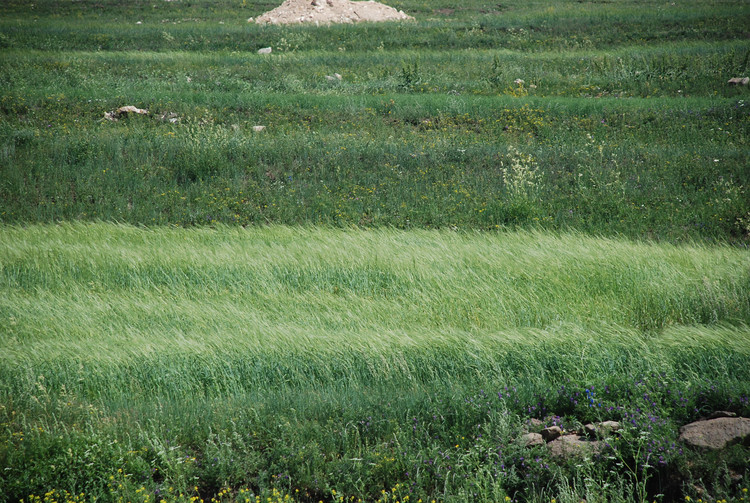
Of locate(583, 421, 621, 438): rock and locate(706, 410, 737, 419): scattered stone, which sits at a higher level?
locate(706, 410, 737, 419): scattered stone

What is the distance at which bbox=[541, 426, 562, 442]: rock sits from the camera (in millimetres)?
4133

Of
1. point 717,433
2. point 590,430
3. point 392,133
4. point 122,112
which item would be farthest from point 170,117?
point 717,433

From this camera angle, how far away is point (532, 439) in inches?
161

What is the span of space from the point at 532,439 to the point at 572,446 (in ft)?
0.97

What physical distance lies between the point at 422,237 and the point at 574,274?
8.98 ft

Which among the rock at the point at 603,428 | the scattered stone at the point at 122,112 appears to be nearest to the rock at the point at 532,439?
the rock at the point at 603,428

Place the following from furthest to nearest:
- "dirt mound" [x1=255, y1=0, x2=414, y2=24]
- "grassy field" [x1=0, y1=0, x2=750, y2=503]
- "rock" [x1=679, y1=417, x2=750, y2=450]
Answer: "dirt mound" [x1=255, y1=0, x2=414, y2=24]
"grassy field" [x1=0, y1=0, x2=750, y2=503]
"rock" [x1=679, y1=417, x2=750, y2=450]

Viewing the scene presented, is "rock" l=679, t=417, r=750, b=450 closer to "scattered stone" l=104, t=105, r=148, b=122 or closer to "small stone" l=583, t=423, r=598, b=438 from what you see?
"small stone" l=583, t=423, r=598, b=438

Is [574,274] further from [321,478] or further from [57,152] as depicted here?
[57,152]

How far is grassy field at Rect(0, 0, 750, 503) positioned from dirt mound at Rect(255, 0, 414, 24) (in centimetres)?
2052

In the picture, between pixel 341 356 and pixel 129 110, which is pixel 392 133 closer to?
pixel 129 110

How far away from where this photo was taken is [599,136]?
14.2 metres

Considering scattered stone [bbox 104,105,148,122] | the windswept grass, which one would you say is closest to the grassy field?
the windswept grass

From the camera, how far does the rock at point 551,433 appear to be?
413 centimetres
